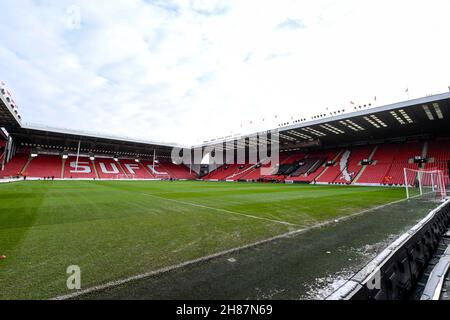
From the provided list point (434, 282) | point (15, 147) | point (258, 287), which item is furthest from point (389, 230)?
point (15, 147)

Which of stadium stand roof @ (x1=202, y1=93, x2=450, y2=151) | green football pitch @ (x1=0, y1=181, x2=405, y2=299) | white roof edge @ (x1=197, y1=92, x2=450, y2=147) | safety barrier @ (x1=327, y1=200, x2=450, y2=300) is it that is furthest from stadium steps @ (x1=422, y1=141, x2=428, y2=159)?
green football pitch @ (x1=0, y1=181, x2=405, y2=299)

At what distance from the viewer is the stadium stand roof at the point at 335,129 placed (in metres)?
21.5

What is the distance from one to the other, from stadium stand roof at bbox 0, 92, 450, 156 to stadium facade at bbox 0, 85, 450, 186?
70 mm

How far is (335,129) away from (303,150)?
48.8ft

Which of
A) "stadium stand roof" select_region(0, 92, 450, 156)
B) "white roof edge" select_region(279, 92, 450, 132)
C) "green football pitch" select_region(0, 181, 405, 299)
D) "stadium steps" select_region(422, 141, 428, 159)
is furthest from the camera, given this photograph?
"stadium steps" select_region(422, 141, 428, 159)

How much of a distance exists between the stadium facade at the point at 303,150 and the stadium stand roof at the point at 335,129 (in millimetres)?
70

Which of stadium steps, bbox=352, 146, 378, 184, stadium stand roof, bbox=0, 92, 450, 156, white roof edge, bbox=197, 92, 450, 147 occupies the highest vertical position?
white roof edge, bbox=197, 92, 450, 147

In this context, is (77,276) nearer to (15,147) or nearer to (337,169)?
(337,169)

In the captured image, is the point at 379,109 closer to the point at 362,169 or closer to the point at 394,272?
the point at 362,169

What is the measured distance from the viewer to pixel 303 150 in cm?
4466

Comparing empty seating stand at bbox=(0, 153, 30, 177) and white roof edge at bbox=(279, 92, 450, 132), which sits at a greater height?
white roof edge at bbox=(279, 92, 450, 132)

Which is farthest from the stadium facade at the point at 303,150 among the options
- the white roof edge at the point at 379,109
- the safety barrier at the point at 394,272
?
the safety barrier at the point at 394,272

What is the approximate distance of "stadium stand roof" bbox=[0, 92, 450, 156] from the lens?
2148 cm

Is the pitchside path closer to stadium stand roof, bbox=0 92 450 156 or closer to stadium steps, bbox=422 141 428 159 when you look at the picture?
stadium stand roof, bbox=0 92 450 156
